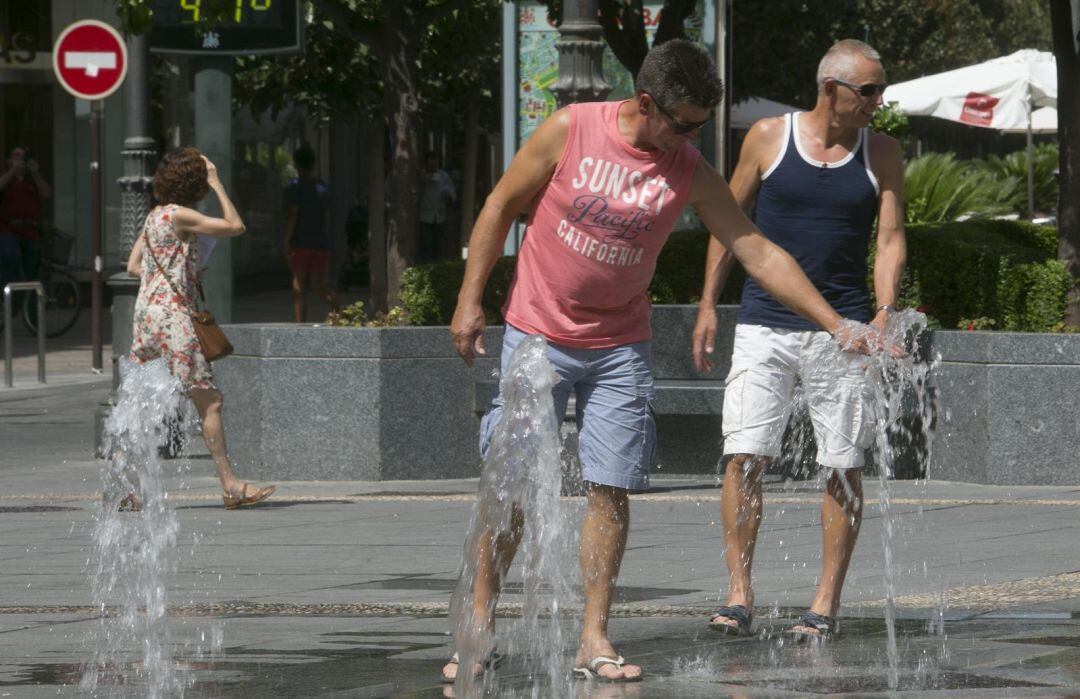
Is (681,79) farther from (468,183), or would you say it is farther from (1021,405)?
(468,183)

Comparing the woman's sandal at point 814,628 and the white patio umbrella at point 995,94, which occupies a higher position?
the white patio umbrella at point 995,94

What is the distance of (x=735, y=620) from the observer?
6324 millimetres

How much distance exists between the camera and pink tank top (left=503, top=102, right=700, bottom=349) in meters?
5.62

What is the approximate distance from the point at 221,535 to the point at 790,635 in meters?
3.46

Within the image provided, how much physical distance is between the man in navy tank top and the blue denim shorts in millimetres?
768

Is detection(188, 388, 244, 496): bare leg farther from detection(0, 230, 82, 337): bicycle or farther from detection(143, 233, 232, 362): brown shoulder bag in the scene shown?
detection(0, 230, 82, 337): bicycle

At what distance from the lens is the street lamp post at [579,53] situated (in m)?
11.0

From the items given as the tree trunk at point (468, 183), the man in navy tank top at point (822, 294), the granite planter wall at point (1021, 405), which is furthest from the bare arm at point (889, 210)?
the tree trunk at point (468, 183)

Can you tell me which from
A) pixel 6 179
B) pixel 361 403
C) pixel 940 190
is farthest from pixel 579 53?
pixel 6 179

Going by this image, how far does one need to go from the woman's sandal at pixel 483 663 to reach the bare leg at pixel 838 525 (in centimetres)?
118

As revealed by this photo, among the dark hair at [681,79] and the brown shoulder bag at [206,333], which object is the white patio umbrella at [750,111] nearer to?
the brown shoulder bag at [206,333]

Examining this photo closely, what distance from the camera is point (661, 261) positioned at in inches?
448

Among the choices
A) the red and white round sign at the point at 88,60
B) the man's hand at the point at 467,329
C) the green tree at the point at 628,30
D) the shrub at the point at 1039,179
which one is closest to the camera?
the man's hand at the point at 467,329

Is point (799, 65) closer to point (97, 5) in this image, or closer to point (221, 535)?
point (97, 5)
